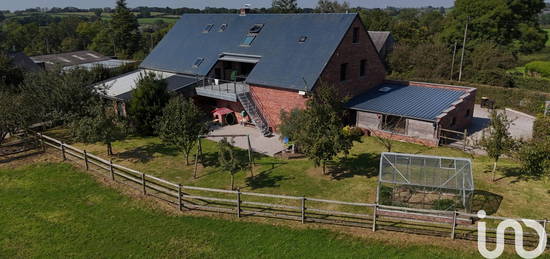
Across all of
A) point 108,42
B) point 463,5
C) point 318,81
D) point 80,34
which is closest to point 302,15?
point 318,81

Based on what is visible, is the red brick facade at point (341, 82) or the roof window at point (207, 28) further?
the roof window at point (207, 28)

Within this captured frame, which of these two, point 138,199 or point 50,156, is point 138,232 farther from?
point 50,156

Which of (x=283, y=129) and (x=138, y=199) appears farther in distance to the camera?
(x=283, y=129)

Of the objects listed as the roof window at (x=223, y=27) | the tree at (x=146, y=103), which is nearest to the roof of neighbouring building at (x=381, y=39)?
the roof window at (x=223, y=27)

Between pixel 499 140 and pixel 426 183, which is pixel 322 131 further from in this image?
pixel 499 140

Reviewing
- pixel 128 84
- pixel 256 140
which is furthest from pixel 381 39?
pixel 128 84

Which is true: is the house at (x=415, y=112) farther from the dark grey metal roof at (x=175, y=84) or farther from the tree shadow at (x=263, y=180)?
the dark grey metal roof at (x=175, y=84)
